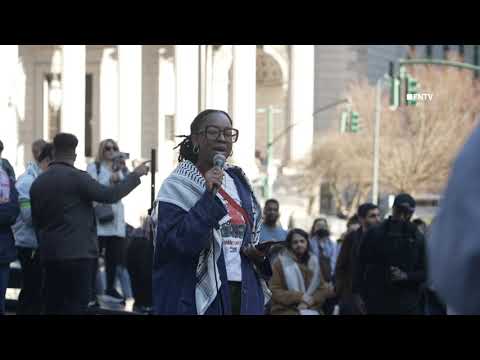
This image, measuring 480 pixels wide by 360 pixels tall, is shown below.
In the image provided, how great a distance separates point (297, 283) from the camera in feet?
38.5

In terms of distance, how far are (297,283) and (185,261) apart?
6527mm

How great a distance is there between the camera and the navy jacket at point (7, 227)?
8906 millimetres

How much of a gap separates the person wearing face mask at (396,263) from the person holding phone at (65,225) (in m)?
2.74

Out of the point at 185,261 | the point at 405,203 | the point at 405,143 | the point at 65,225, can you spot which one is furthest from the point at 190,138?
the point at 405,143

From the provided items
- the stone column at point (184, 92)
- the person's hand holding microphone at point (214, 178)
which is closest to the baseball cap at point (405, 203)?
the person's hand holding microphone at point (214, 178)

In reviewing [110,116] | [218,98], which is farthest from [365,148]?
[218,98]

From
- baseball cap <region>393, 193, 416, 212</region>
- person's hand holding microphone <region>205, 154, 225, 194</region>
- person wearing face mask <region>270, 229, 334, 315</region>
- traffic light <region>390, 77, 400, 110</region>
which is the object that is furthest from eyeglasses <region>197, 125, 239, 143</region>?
traffic light <region>390, 77, 400, 110</region>

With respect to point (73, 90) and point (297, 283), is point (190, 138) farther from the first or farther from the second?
point (73, 90)

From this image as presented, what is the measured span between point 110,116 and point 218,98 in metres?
31.1

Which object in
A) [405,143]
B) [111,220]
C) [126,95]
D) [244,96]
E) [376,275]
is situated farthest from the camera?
[405,143]

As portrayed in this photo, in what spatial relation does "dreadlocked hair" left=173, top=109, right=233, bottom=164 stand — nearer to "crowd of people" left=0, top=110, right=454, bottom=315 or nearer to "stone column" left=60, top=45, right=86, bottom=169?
"crowd of people" left=0, top=110, right=454, bottom=315

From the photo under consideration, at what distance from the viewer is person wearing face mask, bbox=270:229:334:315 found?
37.0 feet
